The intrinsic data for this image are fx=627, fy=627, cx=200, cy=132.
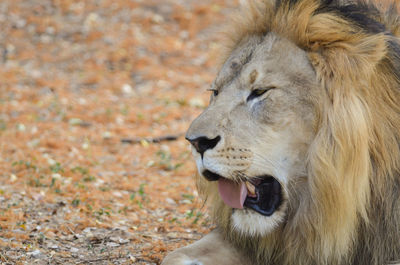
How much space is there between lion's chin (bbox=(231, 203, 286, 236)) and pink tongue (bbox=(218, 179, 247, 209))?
49mm

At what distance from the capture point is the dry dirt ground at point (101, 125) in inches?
167

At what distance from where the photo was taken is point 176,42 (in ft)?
36.2

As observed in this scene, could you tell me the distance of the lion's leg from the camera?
11.0 ft

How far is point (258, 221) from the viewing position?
316cm

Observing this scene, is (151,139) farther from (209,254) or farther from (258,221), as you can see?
(258,221)

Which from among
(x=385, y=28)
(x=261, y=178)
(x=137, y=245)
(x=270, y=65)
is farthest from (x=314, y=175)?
(x=137, y=245)

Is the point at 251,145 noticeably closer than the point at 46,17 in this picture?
Yes

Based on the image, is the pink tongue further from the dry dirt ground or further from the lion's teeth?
the dry dirt ground

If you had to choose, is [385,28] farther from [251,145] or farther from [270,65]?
[251,145]

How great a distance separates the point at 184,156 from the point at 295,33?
358cm

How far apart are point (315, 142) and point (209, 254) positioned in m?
0.90

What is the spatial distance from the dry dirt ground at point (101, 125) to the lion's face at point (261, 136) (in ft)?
3.11

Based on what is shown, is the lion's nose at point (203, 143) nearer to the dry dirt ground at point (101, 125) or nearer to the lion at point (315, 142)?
the lion at point (315, 142)

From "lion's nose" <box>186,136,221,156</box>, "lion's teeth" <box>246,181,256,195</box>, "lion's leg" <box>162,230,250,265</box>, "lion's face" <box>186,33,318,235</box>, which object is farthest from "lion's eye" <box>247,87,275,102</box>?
"lion's leg" <box>162,230,250,265</box>
